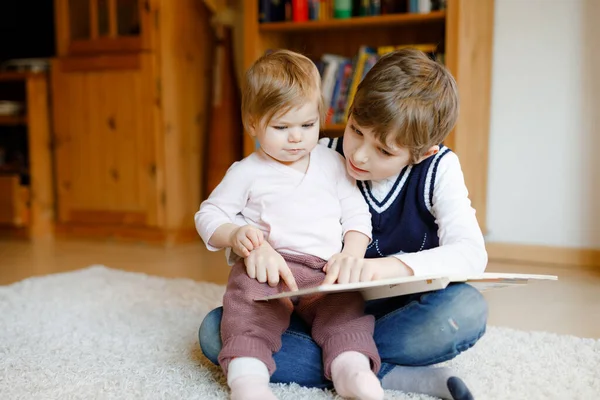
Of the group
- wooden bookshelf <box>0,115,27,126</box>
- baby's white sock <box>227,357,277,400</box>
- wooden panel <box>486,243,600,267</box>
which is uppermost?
wooden bookshelf <box>0,115,27,126</box>

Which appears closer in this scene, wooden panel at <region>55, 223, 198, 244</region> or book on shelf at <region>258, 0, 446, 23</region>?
book on shelf at <region>258, 0, 446, 23</region>

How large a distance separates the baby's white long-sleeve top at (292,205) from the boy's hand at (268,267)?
6cm

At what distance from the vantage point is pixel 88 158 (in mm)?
2570

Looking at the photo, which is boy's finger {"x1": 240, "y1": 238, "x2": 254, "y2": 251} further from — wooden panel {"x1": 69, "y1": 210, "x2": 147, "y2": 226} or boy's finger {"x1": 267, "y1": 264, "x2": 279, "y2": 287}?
wooden panel {"x1": 69, "y1": 210, "x2": 147, "y2": 226}

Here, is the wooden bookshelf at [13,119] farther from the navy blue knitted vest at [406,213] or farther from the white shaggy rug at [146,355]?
the navy blue knitted vest at [406,213]

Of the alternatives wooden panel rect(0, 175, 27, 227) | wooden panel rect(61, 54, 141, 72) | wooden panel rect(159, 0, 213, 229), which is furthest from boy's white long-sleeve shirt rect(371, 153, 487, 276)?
wooden panel rect(0, 175, 27, 227)

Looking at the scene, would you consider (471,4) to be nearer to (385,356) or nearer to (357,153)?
(357,153)

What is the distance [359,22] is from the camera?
2.04m

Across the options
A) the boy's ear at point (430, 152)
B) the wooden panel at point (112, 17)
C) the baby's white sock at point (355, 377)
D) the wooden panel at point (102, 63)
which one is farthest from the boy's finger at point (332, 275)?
the wooden panel at point (112, 17)

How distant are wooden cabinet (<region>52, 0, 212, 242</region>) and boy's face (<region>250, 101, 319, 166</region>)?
1.55m

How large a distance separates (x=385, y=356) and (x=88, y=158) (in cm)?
197

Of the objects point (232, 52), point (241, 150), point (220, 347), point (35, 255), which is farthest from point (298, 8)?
point (220, 347)

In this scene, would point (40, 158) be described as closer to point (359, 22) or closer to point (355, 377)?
point (359, 22)

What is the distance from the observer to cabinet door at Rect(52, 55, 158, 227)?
2453mm
